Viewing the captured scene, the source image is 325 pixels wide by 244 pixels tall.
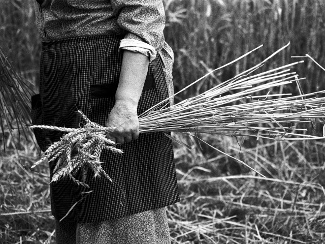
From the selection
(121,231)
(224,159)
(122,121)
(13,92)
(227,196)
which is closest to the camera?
(122,121)

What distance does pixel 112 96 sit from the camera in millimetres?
1848

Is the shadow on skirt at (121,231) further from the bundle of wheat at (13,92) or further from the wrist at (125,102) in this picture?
Result: the bundle of wheat at (13,92)

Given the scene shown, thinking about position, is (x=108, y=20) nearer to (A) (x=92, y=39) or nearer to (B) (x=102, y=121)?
(A) (x=92, y=39)

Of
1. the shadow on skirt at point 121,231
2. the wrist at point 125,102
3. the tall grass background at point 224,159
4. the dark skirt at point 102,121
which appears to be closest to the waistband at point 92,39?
the dark skirt at point 102,121

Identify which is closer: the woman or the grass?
the woman

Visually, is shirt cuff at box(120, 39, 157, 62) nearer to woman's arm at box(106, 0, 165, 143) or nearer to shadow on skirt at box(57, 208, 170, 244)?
woman's arm at box(106, 0, 165, 143)

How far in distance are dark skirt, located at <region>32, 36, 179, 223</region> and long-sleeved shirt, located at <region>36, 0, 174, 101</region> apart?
0.08ft

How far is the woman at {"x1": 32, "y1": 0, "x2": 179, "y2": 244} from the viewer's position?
178cm

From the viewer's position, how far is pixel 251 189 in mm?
3271

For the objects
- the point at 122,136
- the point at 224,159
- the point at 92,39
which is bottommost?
the point at 224,159

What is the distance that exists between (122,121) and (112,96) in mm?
112

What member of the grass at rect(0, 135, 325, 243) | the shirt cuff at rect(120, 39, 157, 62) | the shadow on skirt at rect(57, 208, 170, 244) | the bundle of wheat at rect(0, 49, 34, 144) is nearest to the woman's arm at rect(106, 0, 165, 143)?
the shirt cuff at rect(120, 39, 157, 62)

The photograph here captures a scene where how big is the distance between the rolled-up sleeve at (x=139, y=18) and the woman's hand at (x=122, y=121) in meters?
0.16

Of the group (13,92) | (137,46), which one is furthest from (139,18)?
(13,92)
